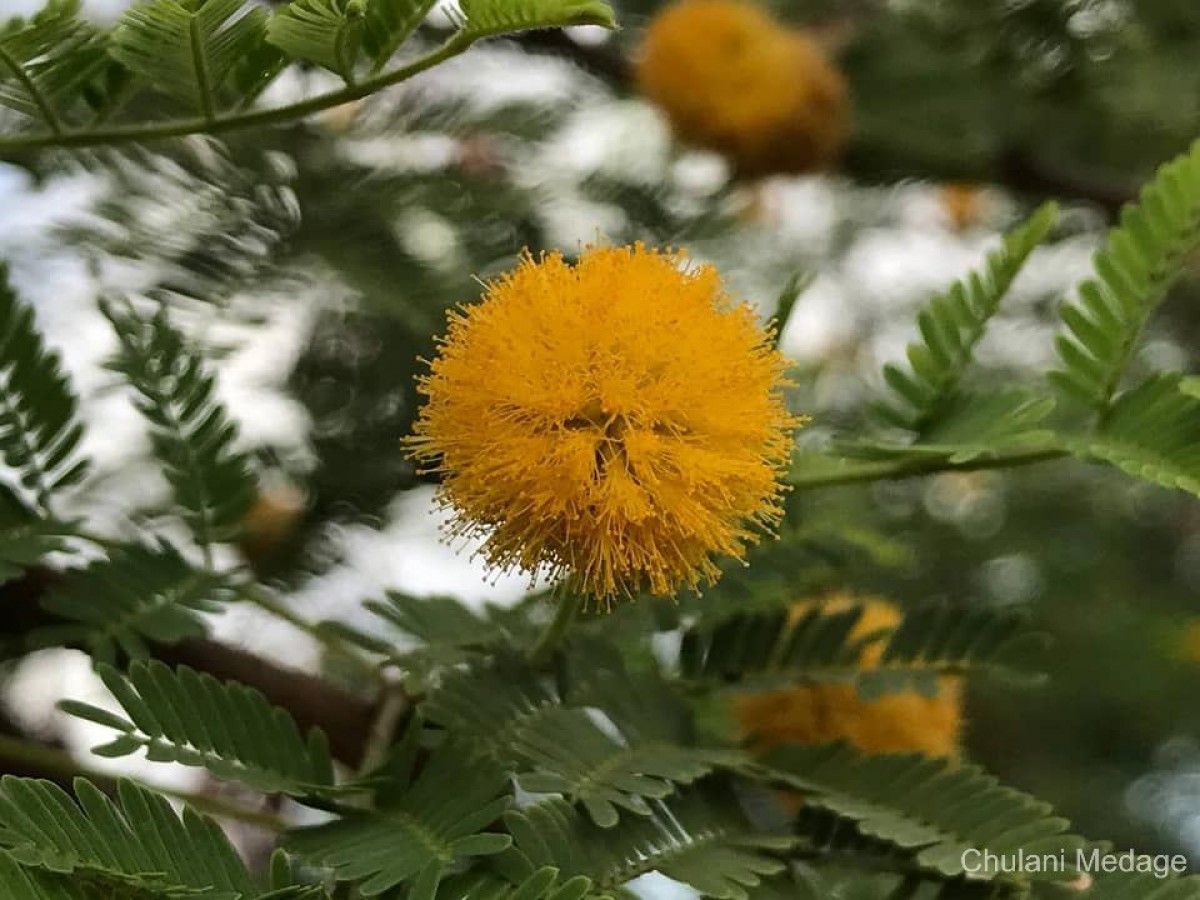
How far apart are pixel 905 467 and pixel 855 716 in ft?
0.54

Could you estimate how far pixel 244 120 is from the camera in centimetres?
40

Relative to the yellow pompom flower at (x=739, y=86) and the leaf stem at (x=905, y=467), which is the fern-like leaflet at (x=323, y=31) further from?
the yellow pompom flower at (x=739, y=86)

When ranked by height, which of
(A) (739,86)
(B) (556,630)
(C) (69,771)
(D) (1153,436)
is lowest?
(C) (69,771)

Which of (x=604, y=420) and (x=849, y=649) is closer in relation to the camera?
(x=604, y=420)

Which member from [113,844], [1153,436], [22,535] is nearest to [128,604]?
[22,535]

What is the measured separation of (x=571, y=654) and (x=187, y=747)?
15 cm

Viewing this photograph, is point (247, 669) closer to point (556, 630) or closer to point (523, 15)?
point (556, 630)

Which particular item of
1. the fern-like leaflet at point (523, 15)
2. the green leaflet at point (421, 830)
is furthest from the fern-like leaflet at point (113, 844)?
the fern-like leaflet at point (523, 15)

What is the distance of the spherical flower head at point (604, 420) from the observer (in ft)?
1.22

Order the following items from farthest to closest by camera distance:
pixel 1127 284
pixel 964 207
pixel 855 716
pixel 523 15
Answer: pixel 964 207 < pixel 855 716 < pixel 1127 284 < pixel 523 15

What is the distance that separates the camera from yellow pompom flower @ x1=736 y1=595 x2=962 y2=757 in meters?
0.54

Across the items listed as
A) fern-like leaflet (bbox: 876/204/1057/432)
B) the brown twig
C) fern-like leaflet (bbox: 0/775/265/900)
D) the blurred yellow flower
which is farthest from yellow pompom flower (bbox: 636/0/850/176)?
fern-like leaflet (bbox: 0/775/265/900)

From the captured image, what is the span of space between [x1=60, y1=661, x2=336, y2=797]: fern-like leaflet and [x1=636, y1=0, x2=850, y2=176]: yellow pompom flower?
23.6 inches

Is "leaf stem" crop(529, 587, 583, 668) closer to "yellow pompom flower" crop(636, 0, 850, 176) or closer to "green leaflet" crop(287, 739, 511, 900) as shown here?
"green leaflet" crop(287, 739, 511, 900)
